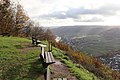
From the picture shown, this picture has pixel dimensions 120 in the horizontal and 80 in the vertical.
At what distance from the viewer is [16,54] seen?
27609 mm

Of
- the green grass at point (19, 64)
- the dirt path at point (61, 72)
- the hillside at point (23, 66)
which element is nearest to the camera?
the green grass at point (19, 64)

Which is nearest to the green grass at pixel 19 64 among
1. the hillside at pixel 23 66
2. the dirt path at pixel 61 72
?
the hillside at pixel 23 66

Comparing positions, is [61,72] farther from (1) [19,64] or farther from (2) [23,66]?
(1) [19,64]

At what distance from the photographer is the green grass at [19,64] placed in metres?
20.8

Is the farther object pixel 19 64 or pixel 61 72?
pixel 19 64

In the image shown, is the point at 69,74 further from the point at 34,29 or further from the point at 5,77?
the point at 34,29

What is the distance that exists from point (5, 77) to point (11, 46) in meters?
11.5

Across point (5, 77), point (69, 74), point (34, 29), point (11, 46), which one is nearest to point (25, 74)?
point (5, 77)

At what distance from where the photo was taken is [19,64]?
23609 mm

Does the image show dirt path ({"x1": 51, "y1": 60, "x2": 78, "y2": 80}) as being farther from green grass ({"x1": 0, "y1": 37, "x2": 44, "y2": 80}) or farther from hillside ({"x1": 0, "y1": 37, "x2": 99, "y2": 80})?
green grass ({"x1": 0, "y1": 37, "x2": 44, "y2": 80})

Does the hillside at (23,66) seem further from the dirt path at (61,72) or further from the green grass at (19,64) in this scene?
the dirt path at (61,72)

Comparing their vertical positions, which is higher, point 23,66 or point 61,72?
point 23,66

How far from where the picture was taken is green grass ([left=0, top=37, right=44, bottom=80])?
2075cm

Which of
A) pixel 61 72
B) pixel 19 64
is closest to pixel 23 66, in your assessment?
→ pixel 19 64
